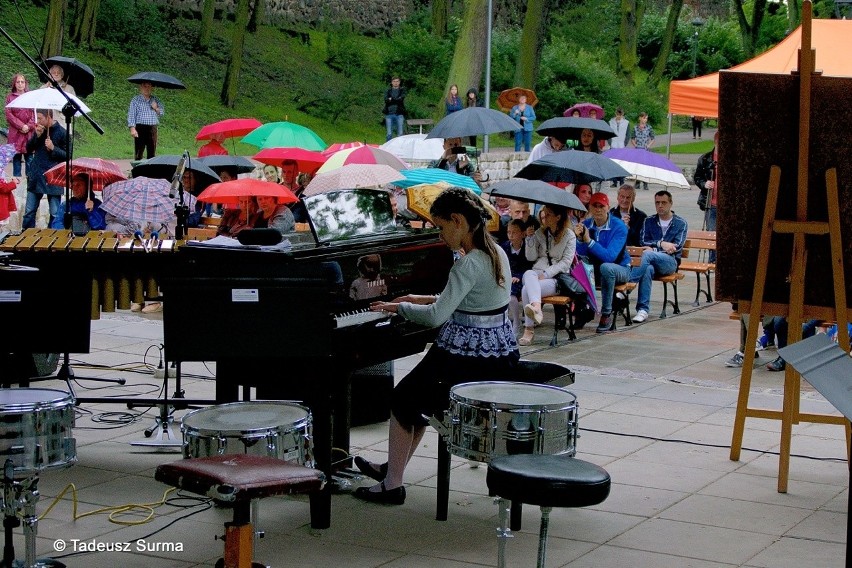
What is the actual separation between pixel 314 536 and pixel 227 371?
3.75 ft

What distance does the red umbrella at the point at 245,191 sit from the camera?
37.1 feet

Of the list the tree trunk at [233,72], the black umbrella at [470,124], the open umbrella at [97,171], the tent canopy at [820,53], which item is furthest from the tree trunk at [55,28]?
the tent canopy at [820,53]

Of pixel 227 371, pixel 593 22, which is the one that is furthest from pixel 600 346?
pixel 593 22

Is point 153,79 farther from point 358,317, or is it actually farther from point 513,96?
point 358,317

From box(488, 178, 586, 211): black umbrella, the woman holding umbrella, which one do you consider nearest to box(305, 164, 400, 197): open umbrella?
box(488, 178, 586, 211): black umbrella

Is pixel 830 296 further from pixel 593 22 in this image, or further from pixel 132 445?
pixel 593 22

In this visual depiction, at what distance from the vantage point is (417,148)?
720 inches

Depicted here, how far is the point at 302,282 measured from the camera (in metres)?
6.25

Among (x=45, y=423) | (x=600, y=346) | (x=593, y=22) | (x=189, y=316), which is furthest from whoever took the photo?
(x=593, y=22)

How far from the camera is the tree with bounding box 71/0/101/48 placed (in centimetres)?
3566

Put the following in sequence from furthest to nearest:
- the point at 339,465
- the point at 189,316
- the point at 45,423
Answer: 1. the point at 339,465
2. the point at 189,316
3. the point at 45,423

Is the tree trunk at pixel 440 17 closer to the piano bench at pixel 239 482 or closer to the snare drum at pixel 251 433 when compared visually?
the snare drum at pixel 251 433

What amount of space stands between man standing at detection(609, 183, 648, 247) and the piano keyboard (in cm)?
748

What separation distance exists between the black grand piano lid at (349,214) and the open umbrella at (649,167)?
25.6 ft
